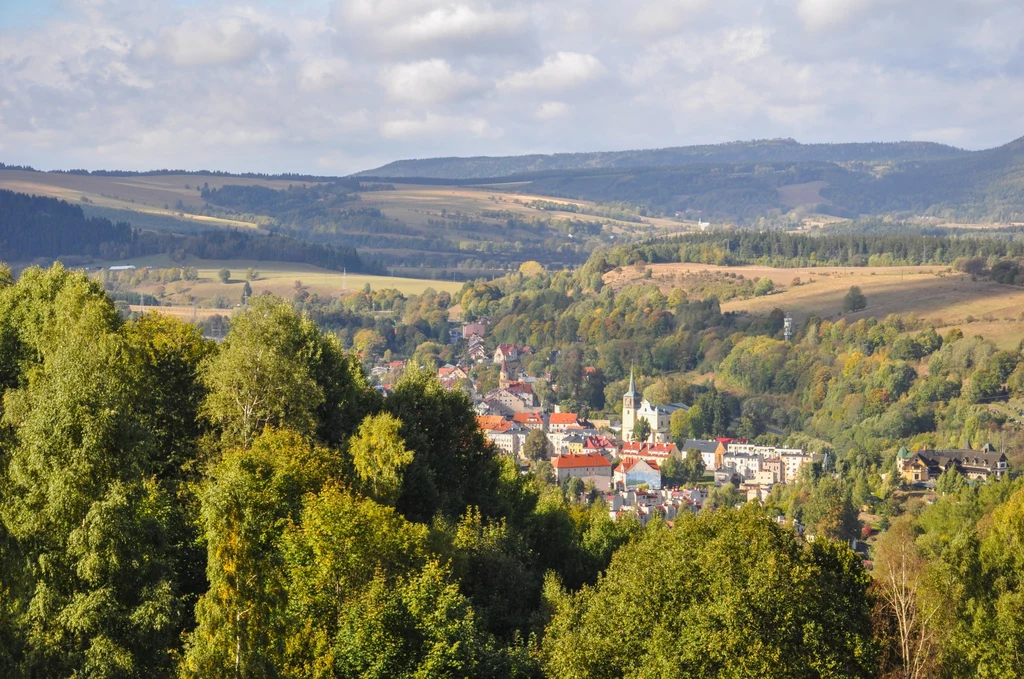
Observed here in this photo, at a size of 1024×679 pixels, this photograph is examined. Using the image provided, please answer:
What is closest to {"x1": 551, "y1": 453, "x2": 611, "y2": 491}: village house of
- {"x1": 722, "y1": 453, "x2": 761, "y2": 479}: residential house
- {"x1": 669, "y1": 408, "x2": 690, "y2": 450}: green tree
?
{"x1": 722, "y1": 453, "x2": 761, "y2": 479}: residential house

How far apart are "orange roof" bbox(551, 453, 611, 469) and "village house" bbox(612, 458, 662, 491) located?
1.87 m

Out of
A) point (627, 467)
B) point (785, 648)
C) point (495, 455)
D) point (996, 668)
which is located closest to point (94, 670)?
point (785, 648)

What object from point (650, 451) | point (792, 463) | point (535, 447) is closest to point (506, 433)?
point (535, 447)

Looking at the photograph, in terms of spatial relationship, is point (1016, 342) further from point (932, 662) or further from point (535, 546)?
point (932, 662)

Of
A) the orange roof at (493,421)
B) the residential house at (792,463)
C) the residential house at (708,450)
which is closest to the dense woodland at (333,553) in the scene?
the residential house at (792,463)

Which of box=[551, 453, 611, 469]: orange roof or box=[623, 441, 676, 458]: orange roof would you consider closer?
box=[551, 453, 611, 469]: orange roof

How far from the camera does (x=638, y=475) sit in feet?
457

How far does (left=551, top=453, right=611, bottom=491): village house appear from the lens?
135625 millimetres

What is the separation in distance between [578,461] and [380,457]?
10217cm

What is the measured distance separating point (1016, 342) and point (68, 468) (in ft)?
510

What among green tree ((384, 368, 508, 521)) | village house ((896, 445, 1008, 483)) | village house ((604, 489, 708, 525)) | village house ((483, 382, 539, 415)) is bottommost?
village house ((483, 382, 539, 415))

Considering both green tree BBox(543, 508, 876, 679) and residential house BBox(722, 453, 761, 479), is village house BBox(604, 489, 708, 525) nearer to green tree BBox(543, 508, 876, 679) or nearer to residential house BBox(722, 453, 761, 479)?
residential house BBox(722, 453, 761, 479)

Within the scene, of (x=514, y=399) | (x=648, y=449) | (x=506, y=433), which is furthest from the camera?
(x=514, y=399)

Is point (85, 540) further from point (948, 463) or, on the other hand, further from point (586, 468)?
point (586, 468)
